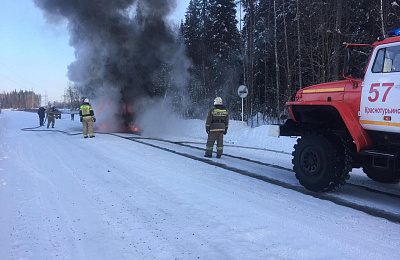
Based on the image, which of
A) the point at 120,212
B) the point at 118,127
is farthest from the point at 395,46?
the point at 118,127

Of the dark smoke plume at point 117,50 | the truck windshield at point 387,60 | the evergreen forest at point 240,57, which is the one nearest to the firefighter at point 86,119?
the dark smoke plume at point 117,50

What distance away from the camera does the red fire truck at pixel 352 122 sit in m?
3.82

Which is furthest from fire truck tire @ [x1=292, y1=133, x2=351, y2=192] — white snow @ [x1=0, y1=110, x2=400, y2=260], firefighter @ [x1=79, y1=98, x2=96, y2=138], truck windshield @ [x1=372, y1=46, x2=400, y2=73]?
firefighter @ [x1=79, y1=98, x2=96, y2=138]

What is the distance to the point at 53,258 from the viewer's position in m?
2.54

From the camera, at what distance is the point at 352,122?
4133 millimetres

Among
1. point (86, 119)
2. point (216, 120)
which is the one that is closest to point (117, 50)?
point (86, 119)

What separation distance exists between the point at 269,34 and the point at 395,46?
19853mm

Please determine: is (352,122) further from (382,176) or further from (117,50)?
(117,50)

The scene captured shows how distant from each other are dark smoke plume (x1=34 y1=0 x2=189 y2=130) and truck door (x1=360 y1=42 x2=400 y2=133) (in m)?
15.6

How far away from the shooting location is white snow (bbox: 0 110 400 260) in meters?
2.69

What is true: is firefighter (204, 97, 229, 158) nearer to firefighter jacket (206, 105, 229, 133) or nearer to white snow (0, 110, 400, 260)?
firefighter jacket (206, 105, 229, 133)

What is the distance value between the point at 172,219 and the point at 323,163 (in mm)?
2694

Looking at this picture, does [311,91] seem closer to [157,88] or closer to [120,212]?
[120,212]

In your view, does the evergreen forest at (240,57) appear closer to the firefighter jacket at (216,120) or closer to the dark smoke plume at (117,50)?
the dark smoke plume at (117,50)
